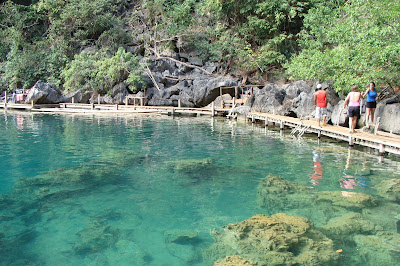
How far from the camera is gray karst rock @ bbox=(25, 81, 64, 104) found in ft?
95.8

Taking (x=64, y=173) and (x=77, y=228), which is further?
(x=64, y=173)

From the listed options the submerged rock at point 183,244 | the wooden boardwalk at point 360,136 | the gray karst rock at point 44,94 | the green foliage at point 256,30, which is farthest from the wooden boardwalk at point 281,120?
the submerged rock at point 183,244

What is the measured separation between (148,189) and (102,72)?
23911 mm

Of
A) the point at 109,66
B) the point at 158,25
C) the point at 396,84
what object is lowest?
the point at 396,84

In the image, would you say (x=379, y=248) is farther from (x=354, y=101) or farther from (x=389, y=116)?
(x=389, y=116)

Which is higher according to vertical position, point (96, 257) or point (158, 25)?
point (158, 25)

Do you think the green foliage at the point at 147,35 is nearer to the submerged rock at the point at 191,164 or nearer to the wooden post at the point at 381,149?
the wooden post at the point at 381,149

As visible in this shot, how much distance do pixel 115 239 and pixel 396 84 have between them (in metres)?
12.1

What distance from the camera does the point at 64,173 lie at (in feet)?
29.8

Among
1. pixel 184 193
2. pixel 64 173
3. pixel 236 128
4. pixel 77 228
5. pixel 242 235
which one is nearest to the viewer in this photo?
pixel 242 235

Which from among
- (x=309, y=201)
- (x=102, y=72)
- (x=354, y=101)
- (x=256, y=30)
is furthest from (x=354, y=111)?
(x=102, y=72)

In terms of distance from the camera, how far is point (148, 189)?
25.8 ft

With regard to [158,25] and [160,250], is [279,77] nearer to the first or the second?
[158,25]

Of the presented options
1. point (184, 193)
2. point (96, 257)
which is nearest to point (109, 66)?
point (184, 193)
